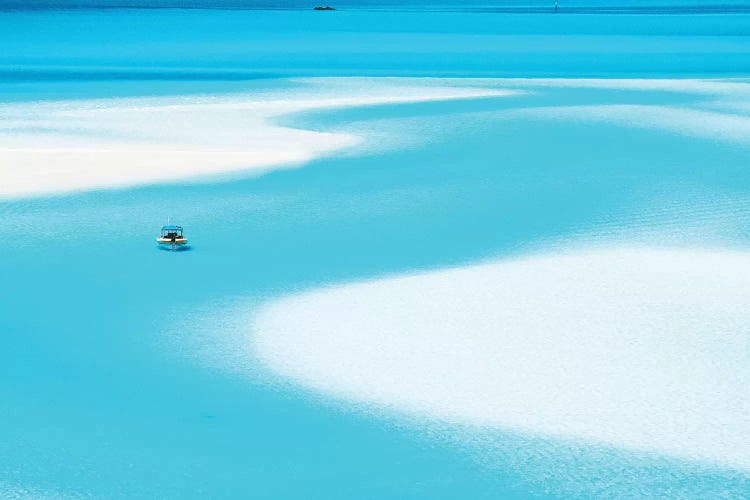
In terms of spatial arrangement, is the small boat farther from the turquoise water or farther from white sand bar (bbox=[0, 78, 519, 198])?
white sand bar (bbox=[0, 78, 519, 198])

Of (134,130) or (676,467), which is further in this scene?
(134,130)

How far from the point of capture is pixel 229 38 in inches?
817

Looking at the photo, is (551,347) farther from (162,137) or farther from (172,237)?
(162,137)

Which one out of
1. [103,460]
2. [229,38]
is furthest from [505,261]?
[229,38]

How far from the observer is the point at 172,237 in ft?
18.1

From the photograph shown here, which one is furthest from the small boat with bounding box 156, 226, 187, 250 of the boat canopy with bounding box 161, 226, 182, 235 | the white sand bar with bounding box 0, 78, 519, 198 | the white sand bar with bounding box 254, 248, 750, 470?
the white sand bar with bounding box 0, 78, 519, 198

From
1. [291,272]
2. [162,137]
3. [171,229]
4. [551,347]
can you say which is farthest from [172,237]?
[162,137]

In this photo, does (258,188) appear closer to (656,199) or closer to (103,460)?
(656,199)

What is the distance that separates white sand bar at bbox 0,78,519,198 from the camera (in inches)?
280

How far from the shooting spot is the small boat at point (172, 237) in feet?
18.1

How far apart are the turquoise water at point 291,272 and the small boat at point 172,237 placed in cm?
8

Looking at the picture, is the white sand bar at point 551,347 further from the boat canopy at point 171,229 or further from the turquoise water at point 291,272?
the boat canopy at point 171,229

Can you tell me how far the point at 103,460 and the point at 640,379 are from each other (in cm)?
160

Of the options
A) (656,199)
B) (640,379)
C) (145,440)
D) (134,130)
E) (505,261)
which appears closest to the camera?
(145,440)
